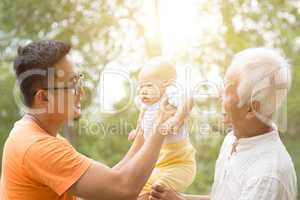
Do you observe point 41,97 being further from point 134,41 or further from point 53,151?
point 134,41

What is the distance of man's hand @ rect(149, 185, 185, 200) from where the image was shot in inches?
66.6

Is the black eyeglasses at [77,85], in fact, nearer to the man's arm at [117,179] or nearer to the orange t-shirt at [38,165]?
the orange t-shirt at [38,165]

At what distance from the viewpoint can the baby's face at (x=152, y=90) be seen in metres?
1.79

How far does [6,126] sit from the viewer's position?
14.7 ft

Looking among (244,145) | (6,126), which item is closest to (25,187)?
(244,145)

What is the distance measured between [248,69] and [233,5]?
92.6 inches

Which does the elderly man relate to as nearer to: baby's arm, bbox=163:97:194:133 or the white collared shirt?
the white collared shirt

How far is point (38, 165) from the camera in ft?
5.10

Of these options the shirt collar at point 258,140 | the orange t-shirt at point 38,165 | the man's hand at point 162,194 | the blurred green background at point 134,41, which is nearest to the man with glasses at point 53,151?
the orange t-shirt at point 38,165

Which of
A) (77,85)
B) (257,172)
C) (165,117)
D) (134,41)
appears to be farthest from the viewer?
(134,41)

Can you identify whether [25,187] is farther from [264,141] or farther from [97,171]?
[264,141]

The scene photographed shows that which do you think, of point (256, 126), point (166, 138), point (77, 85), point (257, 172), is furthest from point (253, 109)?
point (77, 85)

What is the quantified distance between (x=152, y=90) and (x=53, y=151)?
43cm

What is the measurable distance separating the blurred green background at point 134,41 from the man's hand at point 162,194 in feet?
5.60
